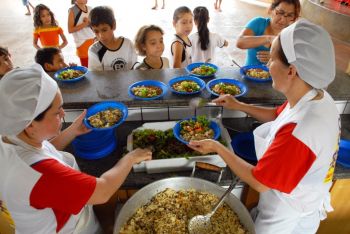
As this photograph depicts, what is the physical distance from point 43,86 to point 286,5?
243 cm

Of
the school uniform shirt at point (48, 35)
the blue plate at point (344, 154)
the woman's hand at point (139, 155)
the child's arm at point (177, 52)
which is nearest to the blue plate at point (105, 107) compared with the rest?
the woman's hand at point (139, 155)

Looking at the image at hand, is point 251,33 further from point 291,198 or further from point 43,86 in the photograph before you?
point 43,86

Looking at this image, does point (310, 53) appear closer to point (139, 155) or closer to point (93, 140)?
point (139, 155)

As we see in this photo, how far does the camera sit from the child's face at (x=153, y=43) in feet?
9.52

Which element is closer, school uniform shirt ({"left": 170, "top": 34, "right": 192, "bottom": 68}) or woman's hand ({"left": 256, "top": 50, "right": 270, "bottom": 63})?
woman's hand ({"left": 256, "top": 50, "right": 270, "bottom": 63})

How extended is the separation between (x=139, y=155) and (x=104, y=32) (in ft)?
6.03

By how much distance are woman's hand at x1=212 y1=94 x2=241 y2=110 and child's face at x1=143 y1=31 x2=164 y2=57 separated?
118 cm

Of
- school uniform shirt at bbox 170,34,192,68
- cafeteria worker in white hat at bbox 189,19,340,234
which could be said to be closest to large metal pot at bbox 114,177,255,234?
cafeteria worker in white hat at bbox 189,19,340,234

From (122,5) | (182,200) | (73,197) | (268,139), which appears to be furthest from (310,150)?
(122,5)

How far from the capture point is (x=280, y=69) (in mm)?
1369

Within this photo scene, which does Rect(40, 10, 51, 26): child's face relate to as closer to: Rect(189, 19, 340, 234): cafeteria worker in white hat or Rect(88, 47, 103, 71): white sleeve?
Rect(88, 47, 103, 71): white sleeve

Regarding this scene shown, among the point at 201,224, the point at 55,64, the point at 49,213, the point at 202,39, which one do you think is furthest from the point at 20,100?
the point at 202,39

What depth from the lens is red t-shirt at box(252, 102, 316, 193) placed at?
1281mm

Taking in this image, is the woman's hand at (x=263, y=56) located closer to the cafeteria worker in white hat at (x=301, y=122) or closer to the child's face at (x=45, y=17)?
the cafeteria worker in white hat at (x=301, y=122)
